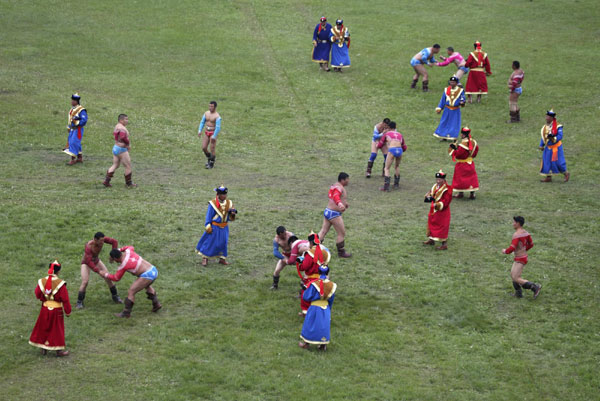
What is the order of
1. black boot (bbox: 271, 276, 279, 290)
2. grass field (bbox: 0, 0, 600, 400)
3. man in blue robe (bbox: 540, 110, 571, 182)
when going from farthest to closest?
man in blue robe (bbox: 540, 110, 571, 182) < black boot (bbox: 271, 276, 279, 290) < grass field (bbox: 0, 0, 600, 400)

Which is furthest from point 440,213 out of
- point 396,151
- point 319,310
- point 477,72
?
point 477,72

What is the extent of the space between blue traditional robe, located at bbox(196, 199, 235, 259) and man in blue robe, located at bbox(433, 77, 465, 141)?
12.4 meters

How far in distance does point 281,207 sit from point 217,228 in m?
4.79

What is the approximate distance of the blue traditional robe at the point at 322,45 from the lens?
119 feet

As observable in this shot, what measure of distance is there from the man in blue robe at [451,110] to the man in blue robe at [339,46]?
8674 millimetres

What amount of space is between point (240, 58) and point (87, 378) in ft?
88.0

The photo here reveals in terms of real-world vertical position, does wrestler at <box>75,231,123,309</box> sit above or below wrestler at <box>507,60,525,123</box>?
below

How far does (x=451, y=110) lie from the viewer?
28953mm

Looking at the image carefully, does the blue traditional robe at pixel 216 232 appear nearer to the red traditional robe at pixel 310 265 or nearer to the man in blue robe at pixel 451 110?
the red traditional robe at pixel 310 265

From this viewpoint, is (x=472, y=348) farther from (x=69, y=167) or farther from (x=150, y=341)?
(x=69, y=167)

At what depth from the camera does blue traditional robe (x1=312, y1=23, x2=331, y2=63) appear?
3619 cm

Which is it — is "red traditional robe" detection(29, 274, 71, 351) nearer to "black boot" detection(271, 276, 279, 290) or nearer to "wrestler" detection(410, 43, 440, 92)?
"black boot" detection(271, 276, 279, 290)

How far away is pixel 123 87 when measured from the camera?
112 feet

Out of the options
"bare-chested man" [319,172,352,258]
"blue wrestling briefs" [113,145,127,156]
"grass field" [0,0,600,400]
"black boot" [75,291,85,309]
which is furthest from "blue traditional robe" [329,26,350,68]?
"black boot" [75,291,85,309]
